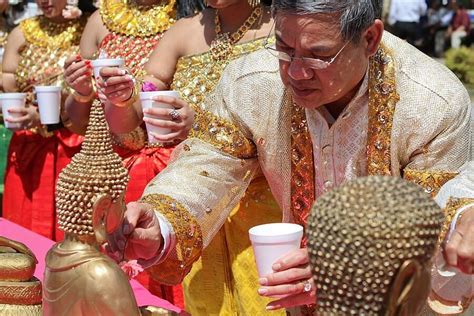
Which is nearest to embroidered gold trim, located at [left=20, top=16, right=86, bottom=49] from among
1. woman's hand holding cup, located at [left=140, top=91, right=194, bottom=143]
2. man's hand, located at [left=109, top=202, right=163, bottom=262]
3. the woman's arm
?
the woman's arm

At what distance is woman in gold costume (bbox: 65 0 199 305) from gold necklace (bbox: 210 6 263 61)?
429 millimetres

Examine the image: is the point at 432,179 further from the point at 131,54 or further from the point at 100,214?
the point at 131,54

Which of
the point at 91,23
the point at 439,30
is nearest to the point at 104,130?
the point at 91,23

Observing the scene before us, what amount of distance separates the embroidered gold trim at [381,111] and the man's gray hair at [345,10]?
6.3 inches

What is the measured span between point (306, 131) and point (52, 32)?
2341mm

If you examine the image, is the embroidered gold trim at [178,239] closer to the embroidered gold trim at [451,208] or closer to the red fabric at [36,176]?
the embroidered gold trim at [451,208]

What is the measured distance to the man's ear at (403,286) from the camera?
1.06 m

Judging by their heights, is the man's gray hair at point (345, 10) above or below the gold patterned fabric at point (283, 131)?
above

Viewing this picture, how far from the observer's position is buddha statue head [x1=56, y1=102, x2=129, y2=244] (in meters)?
1.53

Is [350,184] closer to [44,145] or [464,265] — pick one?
[464,265]

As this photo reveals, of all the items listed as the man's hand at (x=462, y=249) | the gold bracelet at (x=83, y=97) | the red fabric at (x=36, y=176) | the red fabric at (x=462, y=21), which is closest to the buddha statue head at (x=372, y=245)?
the man's hand at (x=462, y=249)

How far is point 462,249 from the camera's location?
1496 millimetres

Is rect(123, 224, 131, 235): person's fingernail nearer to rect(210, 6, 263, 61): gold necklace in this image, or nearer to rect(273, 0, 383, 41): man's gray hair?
rect(273, 0, 383, 41): man's gray hair

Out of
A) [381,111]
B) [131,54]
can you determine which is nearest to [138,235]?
[381,111]
